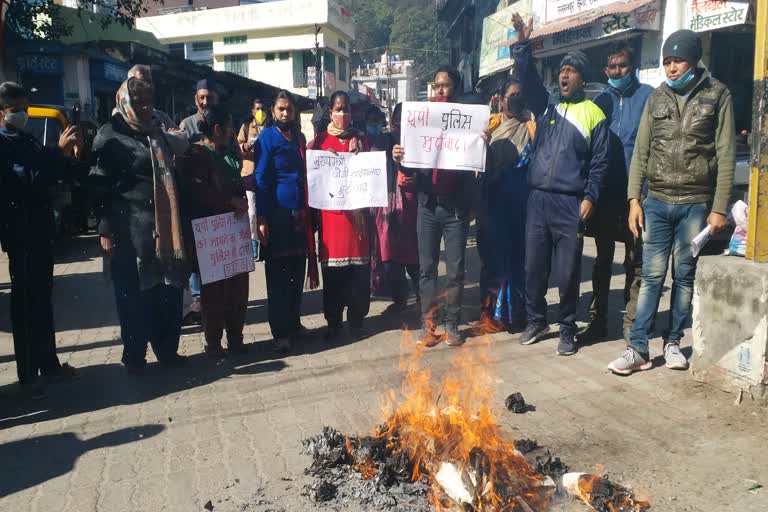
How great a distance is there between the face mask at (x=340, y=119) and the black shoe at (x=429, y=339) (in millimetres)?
1972

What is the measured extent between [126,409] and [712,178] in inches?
175

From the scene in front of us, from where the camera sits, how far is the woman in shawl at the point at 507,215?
6.09 metres

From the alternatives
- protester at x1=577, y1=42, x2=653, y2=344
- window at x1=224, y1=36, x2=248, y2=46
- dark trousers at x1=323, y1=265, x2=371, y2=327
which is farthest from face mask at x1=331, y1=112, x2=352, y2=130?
window at x1=224, y1=36, x2=248, y2=46

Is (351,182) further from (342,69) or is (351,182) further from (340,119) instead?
(342,69)

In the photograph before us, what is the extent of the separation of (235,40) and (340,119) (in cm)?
4943

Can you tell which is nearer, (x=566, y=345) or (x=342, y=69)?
(x=566, y=345)

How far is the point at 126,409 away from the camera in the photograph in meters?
4.49

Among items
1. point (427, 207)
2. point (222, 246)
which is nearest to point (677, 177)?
point (427, 207)

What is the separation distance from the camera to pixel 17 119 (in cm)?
452

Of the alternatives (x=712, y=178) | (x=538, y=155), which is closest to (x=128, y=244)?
(x=538, y=155)

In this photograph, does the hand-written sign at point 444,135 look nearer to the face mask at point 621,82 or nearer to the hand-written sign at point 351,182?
the hand-written sign at point 351,182

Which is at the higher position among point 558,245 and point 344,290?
point 558,245

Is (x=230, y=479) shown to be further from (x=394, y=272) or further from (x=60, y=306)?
(x=60, y=306)

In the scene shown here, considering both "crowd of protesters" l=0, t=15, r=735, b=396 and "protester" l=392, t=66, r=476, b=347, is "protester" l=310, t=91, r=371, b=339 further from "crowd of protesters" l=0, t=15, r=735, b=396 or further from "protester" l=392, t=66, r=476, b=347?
"protester" l=392, t=66, r=476, b=347
